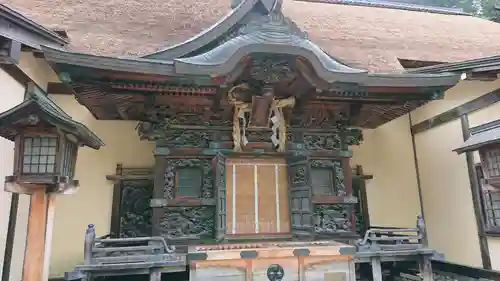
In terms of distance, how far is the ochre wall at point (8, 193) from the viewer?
175 inches

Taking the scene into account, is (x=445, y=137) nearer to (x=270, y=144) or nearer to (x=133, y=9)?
(x=270, y=144)

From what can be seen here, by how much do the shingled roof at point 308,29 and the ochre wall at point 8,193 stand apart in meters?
1.25

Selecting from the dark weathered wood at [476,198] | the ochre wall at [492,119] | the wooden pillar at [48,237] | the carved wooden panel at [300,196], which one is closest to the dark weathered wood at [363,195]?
the dark weathered wood at [476,198]

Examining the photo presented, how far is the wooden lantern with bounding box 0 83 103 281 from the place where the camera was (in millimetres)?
3316

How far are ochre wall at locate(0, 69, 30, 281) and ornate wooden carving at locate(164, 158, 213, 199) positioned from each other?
2036 millimetres

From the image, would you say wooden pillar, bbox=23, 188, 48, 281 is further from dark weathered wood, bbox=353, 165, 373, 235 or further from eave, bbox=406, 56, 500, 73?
eave, bbox=406, 56, 500, 73

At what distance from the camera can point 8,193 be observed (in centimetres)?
466

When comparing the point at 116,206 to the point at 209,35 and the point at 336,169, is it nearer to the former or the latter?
the point at 209,35

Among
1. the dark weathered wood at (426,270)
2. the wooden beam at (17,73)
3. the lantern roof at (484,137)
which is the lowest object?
the dark weathered wood at (426,270)

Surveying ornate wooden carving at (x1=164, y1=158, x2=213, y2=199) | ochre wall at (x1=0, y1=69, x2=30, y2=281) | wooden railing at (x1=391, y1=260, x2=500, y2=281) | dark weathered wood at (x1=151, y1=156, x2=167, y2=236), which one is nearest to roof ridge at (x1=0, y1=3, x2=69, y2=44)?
ochre wall at (x1=0, y1=69, x2=30, y2=281)

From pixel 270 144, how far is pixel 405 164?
325 cm

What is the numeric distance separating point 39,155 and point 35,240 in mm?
831

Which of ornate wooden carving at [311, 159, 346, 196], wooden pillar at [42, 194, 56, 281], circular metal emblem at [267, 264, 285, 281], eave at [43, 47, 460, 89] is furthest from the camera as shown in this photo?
ornate wooden carving at [311, 159, 346, 196]

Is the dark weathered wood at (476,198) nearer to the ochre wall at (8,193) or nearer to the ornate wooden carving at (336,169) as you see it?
the ornate wooden carving at (336,169)
